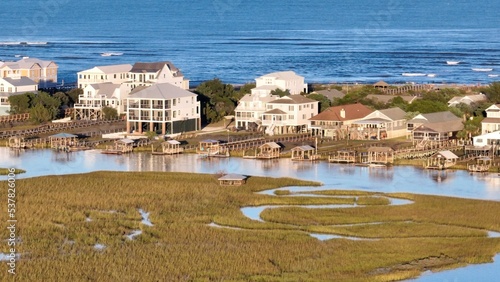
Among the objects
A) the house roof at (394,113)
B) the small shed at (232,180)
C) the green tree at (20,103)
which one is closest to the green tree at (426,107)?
the house roof at (394,113)

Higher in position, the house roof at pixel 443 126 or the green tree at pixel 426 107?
the green tree at pixel 426 107

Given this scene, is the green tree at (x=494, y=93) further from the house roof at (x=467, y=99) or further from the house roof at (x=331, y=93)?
the house roof at (x=331, y=93)

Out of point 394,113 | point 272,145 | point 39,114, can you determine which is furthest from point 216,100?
point 272,145

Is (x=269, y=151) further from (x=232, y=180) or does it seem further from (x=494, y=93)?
(x=494, y=93)

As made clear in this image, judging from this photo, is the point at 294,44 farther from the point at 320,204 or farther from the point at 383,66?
the point at 320,204

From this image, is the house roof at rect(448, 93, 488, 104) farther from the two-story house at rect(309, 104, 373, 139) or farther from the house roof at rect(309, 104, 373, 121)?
the two-story house at rect(309, 104, 373, 139)

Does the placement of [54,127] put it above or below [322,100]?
below

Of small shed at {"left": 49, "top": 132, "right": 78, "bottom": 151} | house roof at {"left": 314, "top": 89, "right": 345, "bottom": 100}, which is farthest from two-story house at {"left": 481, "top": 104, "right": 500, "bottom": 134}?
small shed at {"left": 49, "top": 132, "right": 78, "bottom": 151}
